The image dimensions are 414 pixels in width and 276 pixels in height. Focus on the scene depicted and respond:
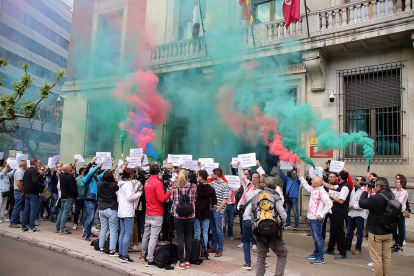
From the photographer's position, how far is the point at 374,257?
455 centimetres

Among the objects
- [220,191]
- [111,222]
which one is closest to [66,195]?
[111,222]

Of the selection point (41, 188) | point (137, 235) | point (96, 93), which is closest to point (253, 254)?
point (137, 235)

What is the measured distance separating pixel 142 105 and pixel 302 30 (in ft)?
20.3

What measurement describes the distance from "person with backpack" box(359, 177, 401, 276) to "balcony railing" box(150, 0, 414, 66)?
635cm

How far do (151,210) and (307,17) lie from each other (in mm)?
7735

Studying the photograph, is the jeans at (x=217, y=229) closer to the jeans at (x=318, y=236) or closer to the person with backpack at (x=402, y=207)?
the jeans at (x=318, y=236)

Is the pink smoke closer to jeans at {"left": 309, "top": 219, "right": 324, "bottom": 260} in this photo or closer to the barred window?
the barred window

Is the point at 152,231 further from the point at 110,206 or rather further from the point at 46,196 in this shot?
the point at 46,196

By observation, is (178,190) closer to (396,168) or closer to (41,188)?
(41,188)

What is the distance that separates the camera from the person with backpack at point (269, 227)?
4184mm

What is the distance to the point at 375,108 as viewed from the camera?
977 cm

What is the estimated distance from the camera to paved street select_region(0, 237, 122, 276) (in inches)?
189

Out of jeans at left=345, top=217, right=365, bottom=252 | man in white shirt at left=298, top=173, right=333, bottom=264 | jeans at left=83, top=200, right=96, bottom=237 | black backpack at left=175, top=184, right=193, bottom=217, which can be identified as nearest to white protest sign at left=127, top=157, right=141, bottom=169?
jeans at left=83, top=200, right=96, bottom=237

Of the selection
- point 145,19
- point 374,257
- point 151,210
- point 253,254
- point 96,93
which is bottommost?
point 253,254
